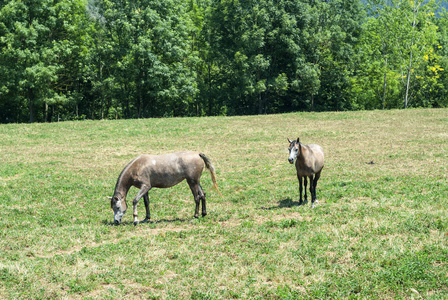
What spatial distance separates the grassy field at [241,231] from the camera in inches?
352

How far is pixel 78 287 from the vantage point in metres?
8.91

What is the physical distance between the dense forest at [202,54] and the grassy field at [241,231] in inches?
994

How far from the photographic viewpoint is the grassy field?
8930mm

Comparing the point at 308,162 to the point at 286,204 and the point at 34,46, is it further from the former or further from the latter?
the point at 34,46

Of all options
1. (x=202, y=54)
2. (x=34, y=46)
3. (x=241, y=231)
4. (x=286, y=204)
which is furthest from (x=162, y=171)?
(x=202, y=54)

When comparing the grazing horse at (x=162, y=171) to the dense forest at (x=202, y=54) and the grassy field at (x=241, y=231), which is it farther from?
the dense forest at (x=202, y=54)

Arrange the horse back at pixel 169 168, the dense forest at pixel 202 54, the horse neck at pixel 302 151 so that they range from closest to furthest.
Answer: the horse back at pixel 169 168 < the horse neck at pixel 302 151 < the dense forest at pixel 202 54

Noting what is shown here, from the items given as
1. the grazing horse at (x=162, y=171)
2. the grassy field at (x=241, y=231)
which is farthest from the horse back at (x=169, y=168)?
the grassy field at (x=241, y=231)

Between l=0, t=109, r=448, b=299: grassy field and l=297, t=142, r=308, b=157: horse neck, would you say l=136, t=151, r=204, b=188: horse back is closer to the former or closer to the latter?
l=0, t=109, r=448, b=299: grassy field

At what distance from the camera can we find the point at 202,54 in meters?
64.3

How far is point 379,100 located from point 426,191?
57.8 m

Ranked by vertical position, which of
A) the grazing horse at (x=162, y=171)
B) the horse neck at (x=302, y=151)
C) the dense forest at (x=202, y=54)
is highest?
the dense forest at (x=202, y=54)

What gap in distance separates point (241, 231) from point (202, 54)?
179 feet

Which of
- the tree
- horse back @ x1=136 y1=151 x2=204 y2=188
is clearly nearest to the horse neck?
horse back @ x1=136 y1=151 x2=204 y2=188
